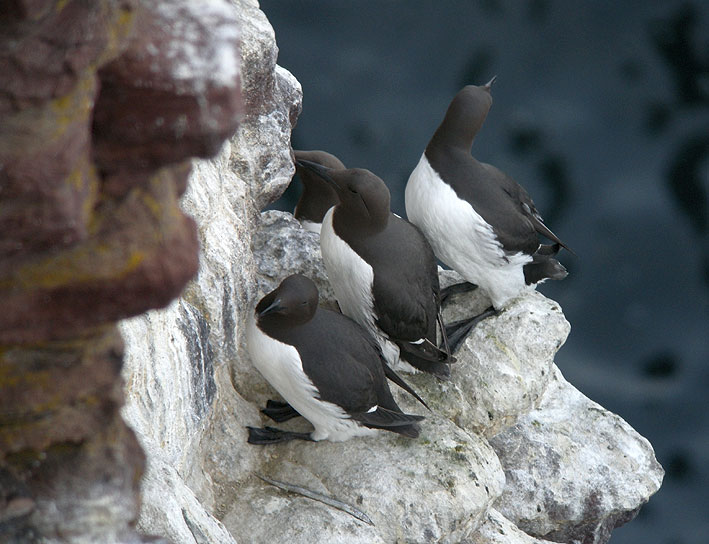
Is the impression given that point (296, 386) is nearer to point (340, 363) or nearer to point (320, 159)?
point (340, 363)

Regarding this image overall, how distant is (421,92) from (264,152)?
3.71 m

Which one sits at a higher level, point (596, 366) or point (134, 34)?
point (134, 34)

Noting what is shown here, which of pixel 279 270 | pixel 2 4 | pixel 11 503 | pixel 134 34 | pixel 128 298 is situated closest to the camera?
pixel 2 4

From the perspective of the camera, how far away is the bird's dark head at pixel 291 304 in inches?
153

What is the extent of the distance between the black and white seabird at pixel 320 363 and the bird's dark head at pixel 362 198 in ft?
1.49

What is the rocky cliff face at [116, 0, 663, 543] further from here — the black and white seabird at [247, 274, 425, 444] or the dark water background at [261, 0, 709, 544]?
the dark water background at [261, 0, 709, 544]

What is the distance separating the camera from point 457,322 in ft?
16.5

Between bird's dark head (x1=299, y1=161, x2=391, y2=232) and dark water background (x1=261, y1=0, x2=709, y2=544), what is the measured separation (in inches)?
143

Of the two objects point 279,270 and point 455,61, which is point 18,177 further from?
point 455,61

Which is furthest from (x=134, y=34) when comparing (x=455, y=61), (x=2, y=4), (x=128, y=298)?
(x=455, y=61)

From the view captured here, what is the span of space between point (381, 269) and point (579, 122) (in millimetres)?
4434

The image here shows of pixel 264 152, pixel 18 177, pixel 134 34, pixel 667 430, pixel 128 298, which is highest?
pixel 134 34

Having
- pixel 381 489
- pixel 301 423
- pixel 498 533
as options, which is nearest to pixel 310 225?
pixel 301 423

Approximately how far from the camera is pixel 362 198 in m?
4.28
